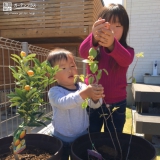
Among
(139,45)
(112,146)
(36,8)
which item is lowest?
(112,146)

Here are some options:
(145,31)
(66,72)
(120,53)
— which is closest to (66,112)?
(66,72)

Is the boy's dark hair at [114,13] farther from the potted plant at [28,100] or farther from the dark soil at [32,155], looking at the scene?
the dark soil at [32,155]

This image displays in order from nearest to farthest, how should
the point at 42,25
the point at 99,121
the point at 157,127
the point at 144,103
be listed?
1. the point at 99,121
2. the point at 157,127
3. the point at 144,103
4. the point at 42,25

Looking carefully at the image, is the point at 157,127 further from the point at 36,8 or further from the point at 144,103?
the point at 36,8

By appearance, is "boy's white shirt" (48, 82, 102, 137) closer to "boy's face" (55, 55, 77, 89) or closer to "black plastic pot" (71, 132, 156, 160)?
"boy's face" (55, 55, 77, 89)

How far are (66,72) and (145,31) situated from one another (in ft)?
15.2

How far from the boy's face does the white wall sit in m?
4.07

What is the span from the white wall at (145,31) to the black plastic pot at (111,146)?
424 centimetres

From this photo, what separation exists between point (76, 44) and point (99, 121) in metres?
5.91

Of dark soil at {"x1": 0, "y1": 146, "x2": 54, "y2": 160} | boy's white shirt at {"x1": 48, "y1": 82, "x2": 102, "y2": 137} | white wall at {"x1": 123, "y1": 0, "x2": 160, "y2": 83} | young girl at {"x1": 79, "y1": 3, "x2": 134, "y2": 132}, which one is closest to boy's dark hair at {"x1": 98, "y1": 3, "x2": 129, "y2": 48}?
young girl at {"x1": 79, "y1": 3, "x2": 134, "y2": 132}

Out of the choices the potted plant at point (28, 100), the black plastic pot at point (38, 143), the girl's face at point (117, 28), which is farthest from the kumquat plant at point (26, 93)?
the girl's face at point (117, 28)

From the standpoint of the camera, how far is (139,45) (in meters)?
5.29

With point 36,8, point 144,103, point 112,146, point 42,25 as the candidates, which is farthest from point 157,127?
point 36,8

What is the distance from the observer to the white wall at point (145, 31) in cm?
518
